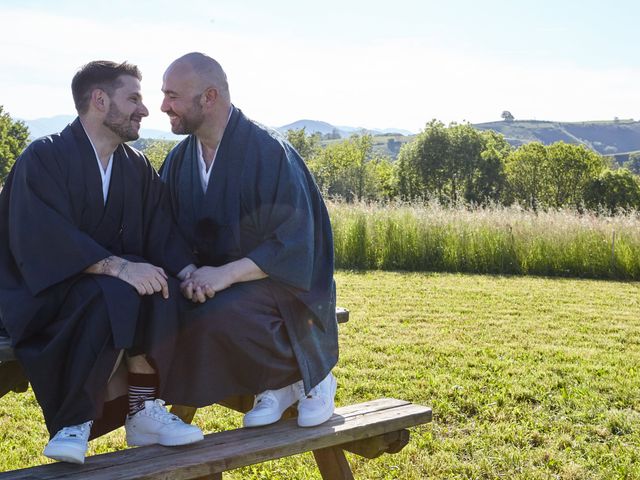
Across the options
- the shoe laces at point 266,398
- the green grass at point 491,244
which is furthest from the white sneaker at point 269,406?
the green grass at point 491,244

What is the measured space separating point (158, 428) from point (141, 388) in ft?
0.54

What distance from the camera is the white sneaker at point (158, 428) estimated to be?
8.39 feet

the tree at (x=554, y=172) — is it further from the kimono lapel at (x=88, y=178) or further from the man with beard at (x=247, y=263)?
the kimono lapel at (x=88, y=178)

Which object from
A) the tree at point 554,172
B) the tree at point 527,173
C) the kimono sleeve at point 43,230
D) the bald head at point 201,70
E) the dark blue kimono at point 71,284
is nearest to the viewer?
the dark blue kimono at point 71,284

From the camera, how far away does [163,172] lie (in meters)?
3.34

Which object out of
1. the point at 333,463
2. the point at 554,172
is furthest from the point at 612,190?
the point at 333,463

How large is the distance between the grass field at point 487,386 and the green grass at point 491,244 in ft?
7.64

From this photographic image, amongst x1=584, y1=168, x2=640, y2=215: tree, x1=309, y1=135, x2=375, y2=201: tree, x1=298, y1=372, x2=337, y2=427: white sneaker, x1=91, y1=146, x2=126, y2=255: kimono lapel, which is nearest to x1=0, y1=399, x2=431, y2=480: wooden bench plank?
x1=298, y1=372, x2=337, y2=427: white sneaker

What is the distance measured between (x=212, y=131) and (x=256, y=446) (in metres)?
1.26

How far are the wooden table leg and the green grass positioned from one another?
964 cm

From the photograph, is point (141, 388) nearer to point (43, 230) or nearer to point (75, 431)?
point (75, 431)

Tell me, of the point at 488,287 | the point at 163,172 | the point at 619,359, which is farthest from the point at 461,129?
the point at 163,172

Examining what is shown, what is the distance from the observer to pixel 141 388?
2688 millimetres

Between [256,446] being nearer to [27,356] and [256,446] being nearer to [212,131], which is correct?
[27,356]
